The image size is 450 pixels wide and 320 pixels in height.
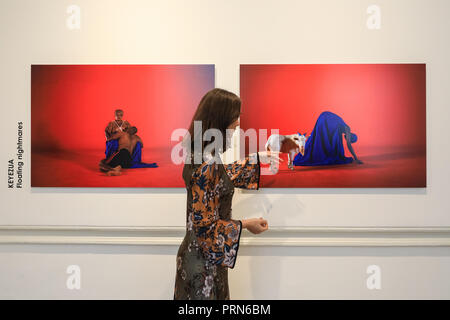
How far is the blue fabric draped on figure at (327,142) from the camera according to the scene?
1.71m

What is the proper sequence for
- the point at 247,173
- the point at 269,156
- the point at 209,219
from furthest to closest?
1. the point at 269,156
2. the point at 247,173
3. the point at 209,219

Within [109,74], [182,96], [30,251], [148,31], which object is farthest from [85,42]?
[30,251]

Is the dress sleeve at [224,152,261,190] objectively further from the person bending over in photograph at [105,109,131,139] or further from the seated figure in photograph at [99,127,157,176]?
the person bending over in photograph at [105,109,131,139]

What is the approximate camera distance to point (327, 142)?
5.63 feet

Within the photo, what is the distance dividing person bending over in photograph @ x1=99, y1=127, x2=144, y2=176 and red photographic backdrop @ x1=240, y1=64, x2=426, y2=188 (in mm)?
684

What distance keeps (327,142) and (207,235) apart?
980 mm

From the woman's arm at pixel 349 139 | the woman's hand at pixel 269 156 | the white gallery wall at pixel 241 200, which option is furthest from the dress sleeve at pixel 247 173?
the woman's arm at pixel 349 139

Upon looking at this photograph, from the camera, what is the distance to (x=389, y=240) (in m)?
1.75

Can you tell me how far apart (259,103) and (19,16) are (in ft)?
5.30

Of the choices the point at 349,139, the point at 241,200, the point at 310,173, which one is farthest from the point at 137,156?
the point at 349,139

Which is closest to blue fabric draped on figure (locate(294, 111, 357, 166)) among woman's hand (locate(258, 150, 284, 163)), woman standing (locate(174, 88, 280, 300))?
woman's hand (locate(258, 150, 284, 163))

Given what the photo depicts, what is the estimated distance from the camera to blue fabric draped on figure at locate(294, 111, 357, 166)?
1.71 meters

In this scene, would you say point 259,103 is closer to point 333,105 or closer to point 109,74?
point 333,105

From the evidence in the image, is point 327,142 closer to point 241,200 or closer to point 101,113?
point 241,200
